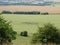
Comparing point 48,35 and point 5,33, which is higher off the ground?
point 5,33

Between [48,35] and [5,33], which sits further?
[48,35]

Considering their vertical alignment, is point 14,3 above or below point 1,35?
below

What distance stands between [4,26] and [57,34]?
1.96 metres

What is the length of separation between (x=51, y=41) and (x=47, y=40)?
0.16 meters

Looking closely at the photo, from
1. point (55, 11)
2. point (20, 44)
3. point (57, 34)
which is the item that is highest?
point (57, 34)

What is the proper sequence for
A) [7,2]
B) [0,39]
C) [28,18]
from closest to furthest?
[0,39] → [28,18] → [7,2]

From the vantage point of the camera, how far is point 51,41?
27.1ft

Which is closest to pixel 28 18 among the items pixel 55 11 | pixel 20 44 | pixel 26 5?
pixel 55 11

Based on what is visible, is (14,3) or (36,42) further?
(14,3)

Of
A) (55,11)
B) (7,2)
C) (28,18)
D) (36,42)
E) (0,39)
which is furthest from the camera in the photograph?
(7,2)

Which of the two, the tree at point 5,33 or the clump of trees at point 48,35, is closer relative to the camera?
the tree at point 5,33

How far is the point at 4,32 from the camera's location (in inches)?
316

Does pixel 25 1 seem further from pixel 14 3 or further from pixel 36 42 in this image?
pixel 36 42

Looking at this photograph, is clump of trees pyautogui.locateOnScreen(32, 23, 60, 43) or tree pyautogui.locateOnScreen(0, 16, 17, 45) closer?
tree pyautogui.locateOnScreen(0, 16, 17, 45)
